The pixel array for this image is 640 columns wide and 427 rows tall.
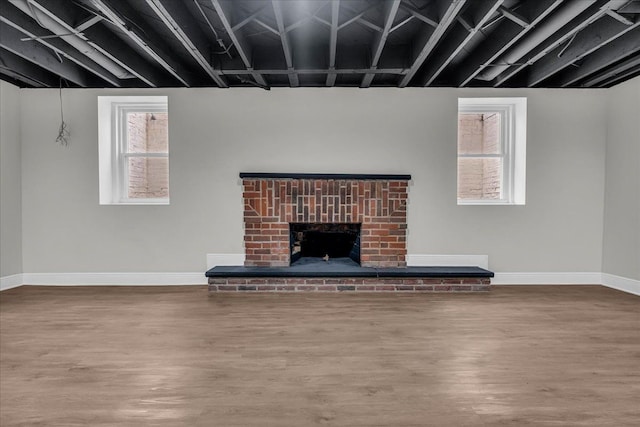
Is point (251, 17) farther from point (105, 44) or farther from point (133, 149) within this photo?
point (133, 149)

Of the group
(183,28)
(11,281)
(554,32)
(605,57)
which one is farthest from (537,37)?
(11,281)

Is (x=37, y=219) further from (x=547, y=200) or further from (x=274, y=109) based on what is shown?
(x=547, y=200)

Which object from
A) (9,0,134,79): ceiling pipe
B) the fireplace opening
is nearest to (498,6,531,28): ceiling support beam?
the fireplace opening

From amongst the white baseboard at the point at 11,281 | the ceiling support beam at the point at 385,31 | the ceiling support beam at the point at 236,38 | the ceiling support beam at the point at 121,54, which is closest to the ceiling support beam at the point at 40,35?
the ceiling support beam at the point at 121,54

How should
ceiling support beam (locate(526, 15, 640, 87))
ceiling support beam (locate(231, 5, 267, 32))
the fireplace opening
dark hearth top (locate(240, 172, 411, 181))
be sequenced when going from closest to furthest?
1. ceiling support beam (locate(231, 5, 267, 32))
2. ceiling support beam (locate(526, 15, 640, 87))
3. dark hearth top (locate(240, 172, 411, 181))
4. the fireplace opening

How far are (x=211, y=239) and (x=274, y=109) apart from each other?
5.48 ft

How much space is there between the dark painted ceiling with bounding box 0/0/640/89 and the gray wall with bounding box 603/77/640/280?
281mm

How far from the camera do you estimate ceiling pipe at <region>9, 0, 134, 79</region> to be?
2.35 meters

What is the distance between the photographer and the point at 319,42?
3.29 meters

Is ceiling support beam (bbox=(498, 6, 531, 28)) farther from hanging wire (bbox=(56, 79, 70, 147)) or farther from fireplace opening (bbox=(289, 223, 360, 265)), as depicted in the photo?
hanging wire (bbox=(56, 79, 70, 147))

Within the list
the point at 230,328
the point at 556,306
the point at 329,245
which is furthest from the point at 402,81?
the point at 230,328

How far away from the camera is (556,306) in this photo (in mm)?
3221

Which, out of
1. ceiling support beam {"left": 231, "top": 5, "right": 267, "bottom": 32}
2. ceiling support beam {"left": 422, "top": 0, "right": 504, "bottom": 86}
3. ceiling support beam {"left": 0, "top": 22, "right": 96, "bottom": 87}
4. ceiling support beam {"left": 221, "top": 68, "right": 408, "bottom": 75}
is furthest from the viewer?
ceiling support beam {"left": 221, "top": 68, "right": 408, "bottom": 75}

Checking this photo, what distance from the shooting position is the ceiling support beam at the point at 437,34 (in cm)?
228
